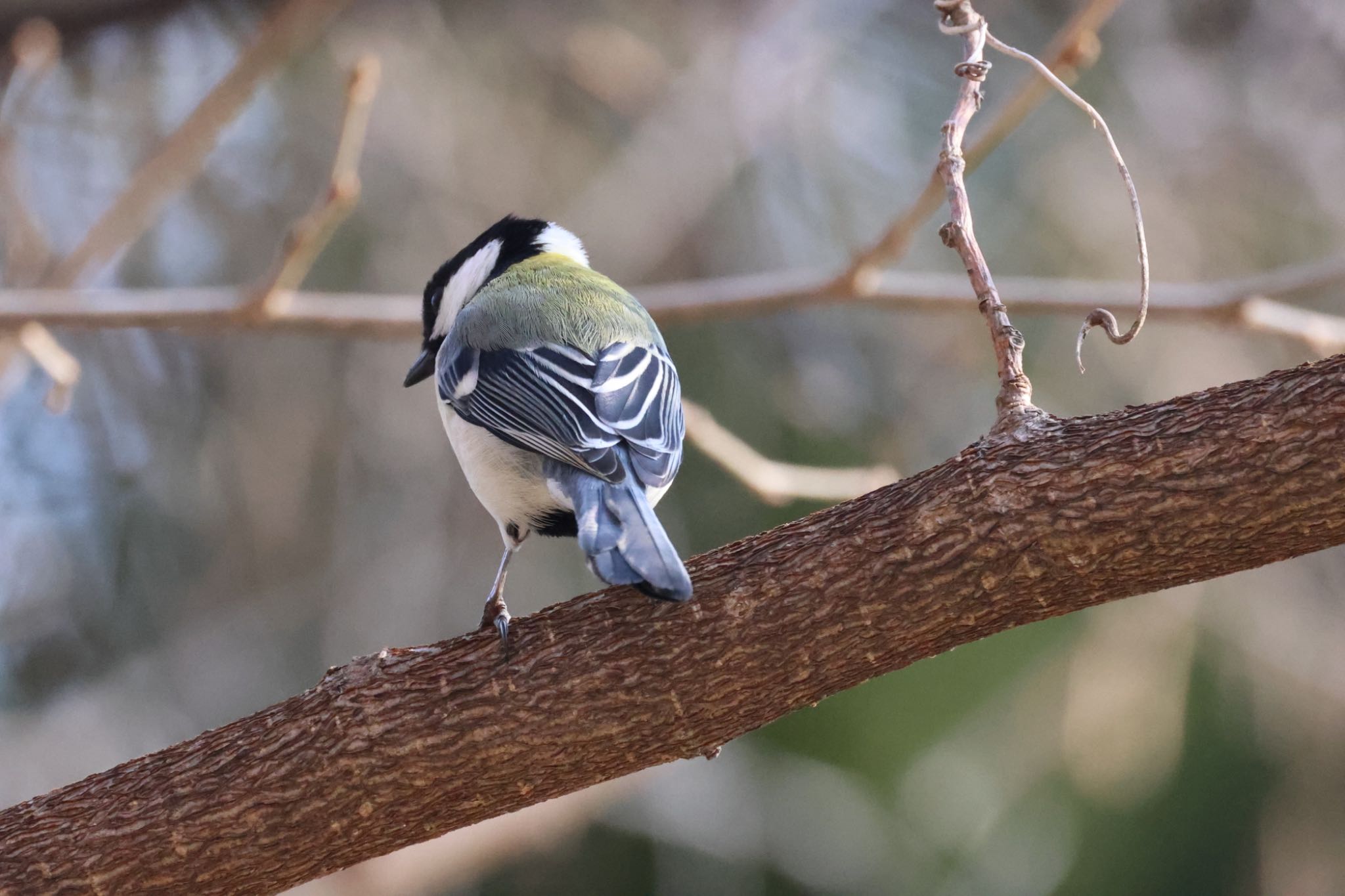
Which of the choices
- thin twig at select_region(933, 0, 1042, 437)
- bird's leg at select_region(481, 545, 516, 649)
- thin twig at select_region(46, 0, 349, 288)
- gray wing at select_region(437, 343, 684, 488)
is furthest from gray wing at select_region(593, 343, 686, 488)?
thin twig at select_region(46, 0, 349, 288)

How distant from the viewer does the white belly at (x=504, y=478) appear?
98.0 inches

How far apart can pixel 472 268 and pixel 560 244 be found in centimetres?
26

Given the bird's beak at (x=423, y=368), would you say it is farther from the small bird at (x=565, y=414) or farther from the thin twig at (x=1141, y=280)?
the thin twig at (x=1141, y=280)

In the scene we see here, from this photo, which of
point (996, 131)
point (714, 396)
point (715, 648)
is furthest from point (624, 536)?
point (714, 396)

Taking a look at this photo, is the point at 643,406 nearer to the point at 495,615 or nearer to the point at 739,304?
the point at 495,615

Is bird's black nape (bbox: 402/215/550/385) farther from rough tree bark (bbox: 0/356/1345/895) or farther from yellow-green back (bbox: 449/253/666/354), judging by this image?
rough tree bark (bbox: 0/356/1345/895)

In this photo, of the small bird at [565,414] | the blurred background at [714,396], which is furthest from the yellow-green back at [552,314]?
the blurred background at [714,396]

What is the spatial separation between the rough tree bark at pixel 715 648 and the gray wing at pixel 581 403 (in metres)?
0.31

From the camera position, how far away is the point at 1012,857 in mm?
4527

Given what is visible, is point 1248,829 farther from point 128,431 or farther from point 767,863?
point 128,431

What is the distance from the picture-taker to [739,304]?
3.23 m

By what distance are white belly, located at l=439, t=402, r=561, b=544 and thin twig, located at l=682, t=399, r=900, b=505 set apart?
65 cm

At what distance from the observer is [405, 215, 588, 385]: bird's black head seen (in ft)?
10.8

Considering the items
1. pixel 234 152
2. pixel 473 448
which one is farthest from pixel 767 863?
pixel 234 152
